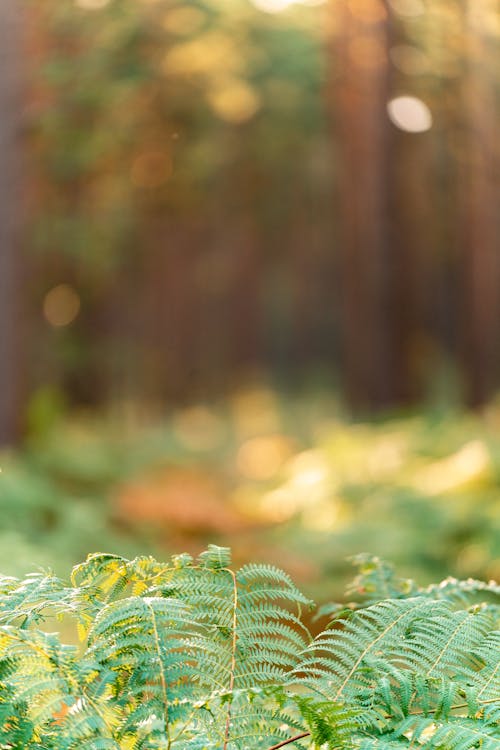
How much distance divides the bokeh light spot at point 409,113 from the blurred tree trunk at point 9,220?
25.7 ft

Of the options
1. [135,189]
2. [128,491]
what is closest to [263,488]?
[128,491]

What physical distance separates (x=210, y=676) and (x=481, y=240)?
16031mm

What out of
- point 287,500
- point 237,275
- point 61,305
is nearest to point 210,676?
point 287,500

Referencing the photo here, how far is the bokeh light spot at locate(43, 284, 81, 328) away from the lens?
19250 mm

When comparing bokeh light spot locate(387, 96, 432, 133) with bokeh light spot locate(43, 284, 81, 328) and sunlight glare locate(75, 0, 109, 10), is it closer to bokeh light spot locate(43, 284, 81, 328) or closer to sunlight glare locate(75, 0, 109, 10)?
sunlight glare locate(75, 0, 109, 10)

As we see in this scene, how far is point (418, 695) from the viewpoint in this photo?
89.7 inches

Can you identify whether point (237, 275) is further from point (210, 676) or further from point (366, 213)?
point (210, 676)

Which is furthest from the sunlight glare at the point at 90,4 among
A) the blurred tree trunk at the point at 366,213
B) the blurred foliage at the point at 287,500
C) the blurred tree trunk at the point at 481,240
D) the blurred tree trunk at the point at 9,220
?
the blurred tree trunk at the point at 481,240

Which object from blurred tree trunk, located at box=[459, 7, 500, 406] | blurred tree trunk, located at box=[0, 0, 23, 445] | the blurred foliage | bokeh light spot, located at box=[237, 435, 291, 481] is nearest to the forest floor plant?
the blurred foliage

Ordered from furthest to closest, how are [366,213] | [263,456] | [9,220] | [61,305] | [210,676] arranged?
[61,305] < [263,456] < [366,213] < [9,220] < [210,676]

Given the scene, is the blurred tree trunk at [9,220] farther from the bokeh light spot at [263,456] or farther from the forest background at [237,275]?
the bokeh light spot at [263,456]

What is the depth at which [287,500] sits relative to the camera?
10.5 m

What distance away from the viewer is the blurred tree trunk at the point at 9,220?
10.4 metres

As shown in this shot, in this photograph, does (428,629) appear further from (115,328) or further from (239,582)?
(115,328)
